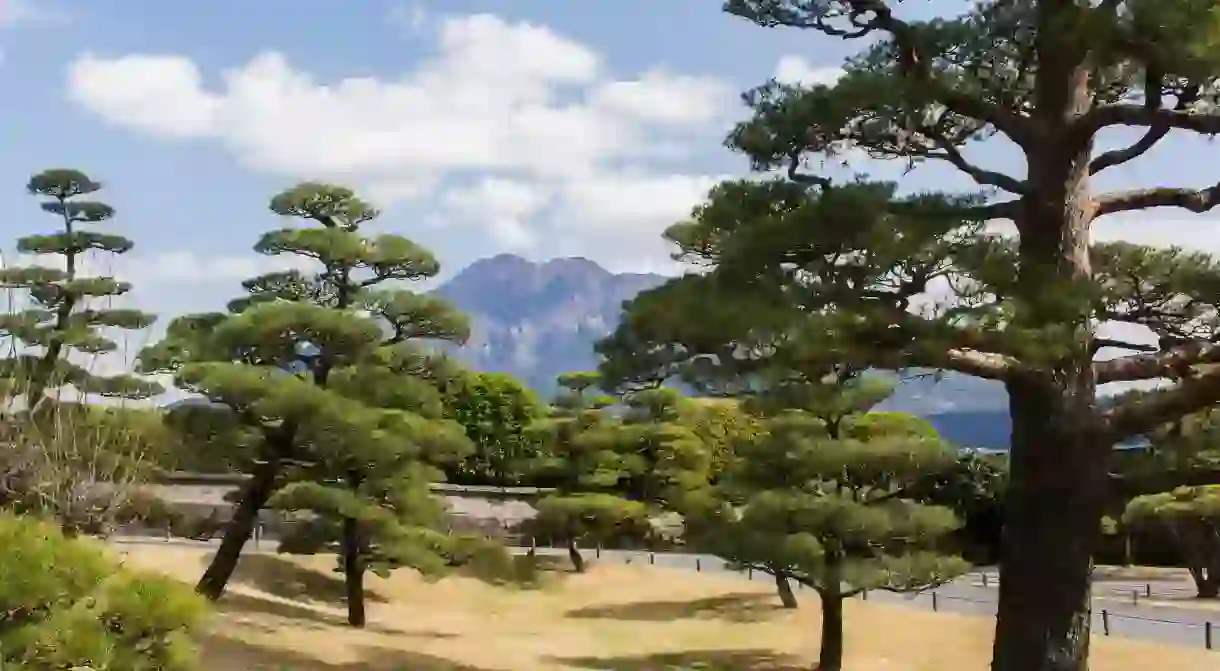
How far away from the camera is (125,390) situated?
12.9m

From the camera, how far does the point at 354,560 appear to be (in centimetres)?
1121

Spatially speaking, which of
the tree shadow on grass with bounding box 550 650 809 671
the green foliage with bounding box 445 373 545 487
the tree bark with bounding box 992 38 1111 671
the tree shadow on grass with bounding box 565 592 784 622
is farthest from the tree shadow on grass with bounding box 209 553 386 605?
the tree bark with bounding box 992 38 1111 671

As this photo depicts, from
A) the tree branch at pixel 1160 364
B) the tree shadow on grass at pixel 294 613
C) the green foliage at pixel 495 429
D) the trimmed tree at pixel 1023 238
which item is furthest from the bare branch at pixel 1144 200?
the green foliage at pixel 495 429

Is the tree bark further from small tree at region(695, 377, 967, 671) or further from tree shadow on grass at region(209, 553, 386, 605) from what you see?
tree shadow on grass at region(209, 553, 386, 605)

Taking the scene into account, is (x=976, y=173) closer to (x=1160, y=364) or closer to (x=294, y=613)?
(x=1160, y=364)

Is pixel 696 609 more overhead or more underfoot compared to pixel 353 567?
more underfoot

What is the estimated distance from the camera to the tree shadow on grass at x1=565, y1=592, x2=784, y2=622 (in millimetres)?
14422

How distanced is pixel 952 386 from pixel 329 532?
7310mm

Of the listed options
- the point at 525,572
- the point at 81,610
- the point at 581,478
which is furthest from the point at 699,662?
the point at 81,610

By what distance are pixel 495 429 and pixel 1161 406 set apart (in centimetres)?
1986

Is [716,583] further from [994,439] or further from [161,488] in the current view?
[994,439]

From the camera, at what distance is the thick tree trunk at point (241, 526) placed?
10141 millimetres

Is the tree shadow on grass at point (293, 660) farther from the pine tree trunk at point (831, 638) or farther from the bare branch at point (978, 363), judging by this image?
the bare branch at point (978, 363)

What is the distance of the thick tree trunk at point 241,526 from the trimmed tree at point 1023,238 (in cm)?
637
